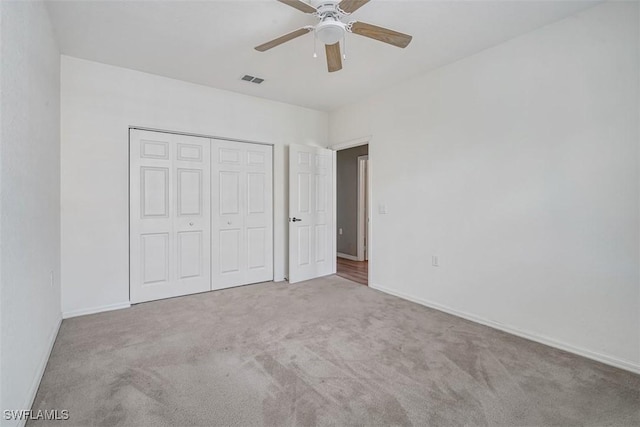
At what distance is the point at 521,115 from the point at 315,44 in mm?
1936

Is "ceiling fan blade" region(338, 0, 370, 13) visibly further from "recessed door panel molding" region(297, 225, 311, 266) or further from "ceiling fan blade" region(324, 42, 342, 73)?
"recessed door panel molding" region(297, 225, 311, 266)

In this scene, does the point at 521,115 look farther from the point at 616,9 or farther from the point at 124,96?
the point at 124,96

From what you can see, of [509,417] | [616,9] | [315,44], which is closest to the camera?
[509,417]

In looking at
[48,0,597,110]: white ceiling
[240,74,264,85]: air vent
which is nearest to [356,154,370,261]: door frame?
[48,0,597,110]: white ceiling

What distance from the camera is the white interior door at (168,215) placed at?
135 inches

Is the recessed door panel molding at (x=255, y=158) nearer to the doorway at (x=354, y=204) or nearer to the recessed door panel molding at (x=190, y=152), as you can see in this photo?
the recessed door panel molding at (x=190, y=152)

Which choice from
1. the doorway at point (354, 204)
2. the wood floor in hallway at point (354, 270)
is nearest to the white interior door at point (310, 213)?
the wood floor in hallway at point (354, 270)

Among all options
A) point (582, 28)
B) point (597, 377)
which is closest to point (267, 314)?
point (597, 377)

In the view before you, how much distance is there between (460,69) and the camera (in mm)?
3086

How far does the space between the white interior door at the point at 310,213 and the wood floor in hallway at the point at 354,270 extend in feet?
0.98

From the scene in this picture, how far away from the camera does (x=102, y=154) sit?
3195 mm

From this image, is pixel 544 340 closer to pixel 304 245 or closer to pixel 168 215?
pixel 304 245

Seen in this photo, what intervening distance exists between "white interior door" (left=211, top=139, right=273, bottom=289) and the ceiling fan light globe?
7.66ft

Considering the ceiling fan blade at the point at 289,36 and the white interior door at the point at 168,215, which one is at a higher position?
the ceiling fan blade at the point at 289,36
